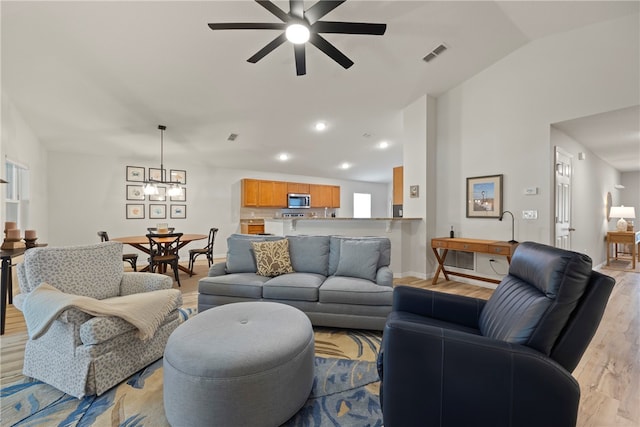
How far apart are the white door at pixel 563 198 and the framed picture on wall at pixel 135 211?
7.82 m

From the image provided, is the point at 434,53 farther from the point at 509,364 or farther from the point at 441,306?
the point at 509,364

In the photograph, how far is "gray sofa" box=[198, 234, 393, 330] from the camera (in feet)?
8.33

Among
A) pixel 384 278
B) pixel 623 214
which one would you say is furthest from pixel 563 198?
pixel 384 278

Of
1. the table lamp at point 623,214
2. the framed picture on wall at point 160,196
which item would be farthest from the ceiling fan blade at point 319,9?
the table lamp at point 623,214

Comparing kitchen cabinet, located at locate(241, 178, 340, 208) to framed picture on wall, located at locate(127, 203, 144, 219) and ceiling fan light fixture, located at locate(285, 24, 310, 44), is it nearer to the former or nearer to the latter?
framed picture on wall, located at locate(127, 203, 144, 219)

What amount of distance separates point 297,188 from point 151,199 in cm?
383

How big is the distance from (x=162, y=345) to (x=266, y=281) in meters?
1.02

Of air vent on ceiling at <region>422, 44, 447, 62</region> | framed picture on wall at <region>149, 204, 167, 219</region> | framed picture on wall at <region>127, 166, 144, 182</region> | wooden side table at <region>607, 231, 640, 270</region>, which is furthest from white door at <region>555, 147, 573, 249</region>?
framed picture on wall at <region>127, 166, 144, 182</region>

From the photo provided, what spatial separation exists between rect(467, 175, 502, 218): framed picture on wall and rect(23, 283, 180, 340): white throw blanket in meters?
4.40

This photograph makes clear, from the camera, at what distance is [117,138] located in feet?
16.9

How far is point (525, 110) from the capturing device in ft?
12.8

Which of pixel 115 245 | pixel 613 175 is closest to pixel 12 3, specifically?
pixel 115 245

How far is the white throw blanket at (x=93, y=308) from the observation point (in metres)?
1.61

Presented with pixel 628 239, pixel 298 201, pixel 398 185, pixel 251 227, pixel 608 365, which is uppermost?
pixel 398 185
